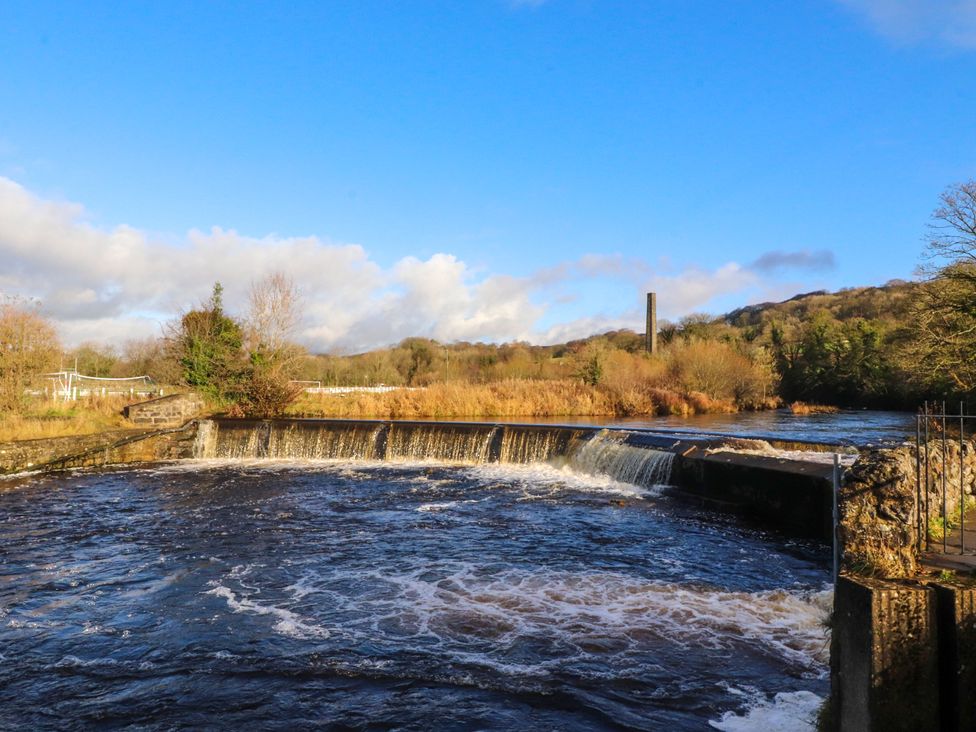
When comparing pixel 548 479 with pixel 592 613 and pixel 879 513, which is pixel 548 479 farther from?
pixel 879 513

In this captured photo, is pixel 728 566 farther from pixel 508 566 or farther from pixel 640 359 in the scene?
pixel 640 359

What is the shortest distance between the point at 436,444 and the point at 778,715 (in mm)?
14086

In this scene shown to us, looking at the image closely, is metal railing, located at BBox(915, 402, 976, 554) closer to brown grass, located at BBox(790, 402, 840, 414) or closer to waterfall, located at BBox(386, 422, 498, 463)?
waterfall, located at BBox(386, 422, 498, 463)

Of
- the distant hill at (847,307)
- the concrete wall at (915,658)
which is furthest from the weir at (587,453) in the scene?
the distant hill at (847,307)

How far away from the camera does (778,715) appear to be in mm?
4754

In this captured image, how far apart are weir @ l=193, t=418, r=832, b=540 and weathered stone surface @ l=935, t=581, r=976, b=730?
22.2 ft

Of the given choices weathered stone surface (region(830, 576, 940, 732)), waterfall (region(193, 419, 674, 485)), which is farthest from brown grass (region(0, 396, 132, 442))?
weathered stone surface (region(830, 576, 940, 732))

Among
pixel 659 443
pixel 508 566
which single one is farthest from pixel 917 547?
pixel 659 443

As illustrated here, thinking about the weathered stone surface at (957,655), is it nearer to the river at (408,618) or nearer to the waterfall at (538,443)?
the river at (408,618)

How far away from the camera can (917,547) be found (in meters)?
4.60

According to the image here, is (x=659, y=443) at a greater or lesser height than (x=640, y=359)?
lesser

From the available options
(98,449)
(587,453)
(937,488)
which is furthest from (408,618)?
(98,449)

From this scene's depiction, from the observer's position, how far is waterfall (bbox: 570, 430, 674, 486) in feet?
45.6

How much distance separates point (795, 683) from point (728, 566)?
320 centimetres
